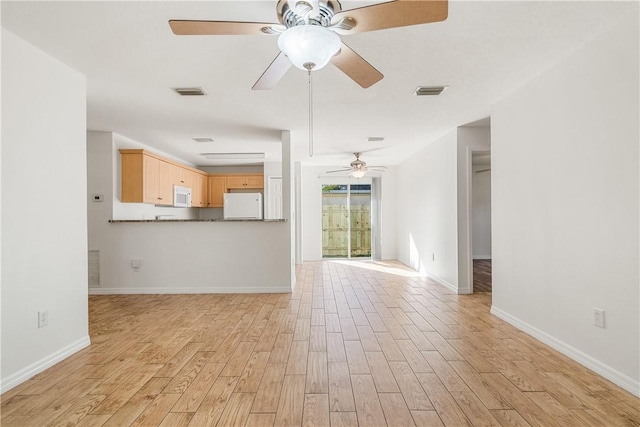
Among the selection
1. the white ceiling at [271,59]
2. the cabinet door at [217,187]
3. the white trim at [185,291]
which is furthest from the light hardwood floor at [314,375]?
the cabinet door at [217,187]

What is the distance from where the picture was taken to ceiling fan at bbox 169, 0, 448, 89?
1.52m

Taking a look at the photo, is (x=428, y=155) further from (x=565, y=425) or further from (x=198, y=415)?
(x=198, y=415)

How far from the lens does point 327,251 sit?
8391mm

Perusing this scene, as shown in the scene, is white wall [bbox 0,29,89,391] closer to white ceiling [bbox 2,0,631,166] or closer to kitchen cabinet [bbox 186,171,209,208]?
white ceiling [bbox 2,0,631,166]

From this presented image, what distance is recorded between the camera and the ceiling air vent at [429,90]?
324cm

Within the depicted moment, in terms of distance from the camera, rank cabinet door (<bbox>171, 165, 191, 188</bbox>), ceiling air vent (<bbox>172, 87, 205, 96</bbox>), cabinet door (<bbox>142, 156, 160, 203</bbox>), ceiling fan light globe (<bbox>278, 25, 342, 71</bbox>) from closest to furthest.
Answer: ceiling fan light globe (<bbox>278, 25, 342, 71</bbox>)
ceiling air vent (<bbox>172, 87, 205, 96</bbox>)
cabinet door (<bbox>142, 156, 160, 203</bbox>)
cabinet door (<bbox>171, 165, 191, 188</bbox>)

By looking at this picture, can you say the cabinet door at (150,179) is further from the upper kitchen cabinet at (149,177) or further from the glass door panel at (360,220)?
the glass door panel at (360,220)

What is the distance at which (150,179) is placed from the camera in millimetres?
5324

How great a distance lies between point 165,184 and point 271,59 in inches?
157

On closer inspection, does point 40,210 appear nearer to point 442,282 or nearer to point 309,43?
point 309,43

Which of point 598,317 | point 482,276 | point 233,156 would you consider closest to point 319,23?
point 598,317

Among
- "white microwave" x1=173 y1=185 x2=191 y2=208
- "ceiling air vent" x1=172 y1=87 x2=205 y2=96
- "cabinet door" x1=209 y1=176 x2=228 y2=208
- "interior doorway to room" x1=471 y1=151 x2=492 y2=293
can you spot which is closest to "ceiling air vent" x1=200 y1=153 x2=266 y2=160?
"white microwave" x1=173 y1=185 x2=191 y2=208

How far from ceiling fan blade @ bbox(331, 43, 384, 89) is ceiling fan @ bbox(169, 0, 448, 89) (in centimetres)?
7

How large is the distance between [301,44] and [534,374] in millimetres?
2477
